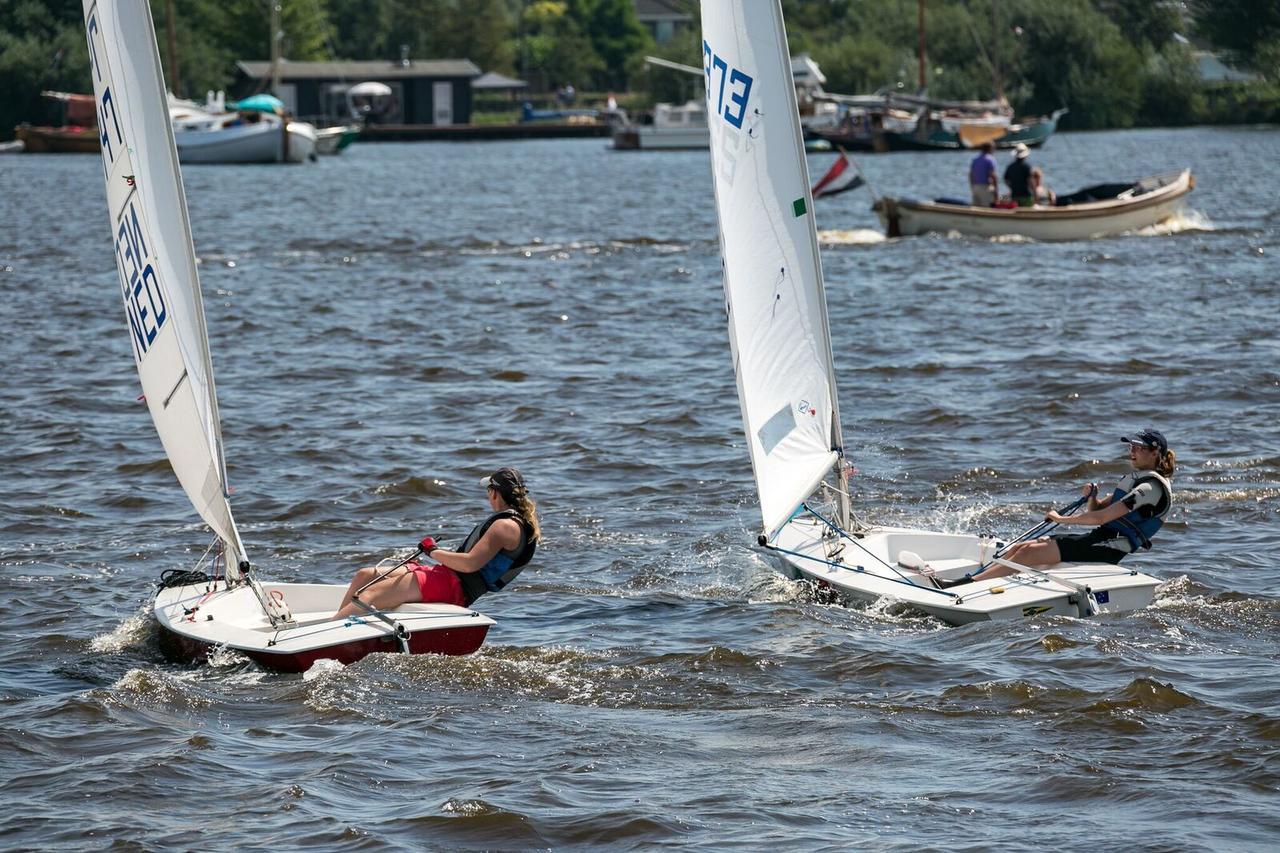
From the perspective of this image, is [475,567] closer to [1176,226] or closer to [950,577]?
[950,577]

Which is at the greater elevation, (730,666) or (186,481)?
(186,481)

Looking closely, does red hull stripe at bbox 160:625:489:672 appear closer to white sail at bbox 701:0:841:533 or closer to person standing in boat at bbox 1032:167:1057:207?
white sail at bbox 701:0:841:533

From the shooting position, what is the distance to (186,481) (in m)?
10.7

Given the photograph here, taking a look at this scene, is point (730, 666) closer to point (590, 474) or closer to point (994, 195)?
point (590, 474)

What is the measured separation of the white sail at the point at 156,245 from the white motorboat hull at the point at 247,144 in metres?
70.0

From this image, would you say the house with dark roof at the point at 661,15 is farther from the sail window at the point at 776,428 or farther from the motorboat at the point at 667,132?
the sail window at the point at 776,428

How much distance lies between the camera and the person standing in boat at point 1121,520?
437 inches

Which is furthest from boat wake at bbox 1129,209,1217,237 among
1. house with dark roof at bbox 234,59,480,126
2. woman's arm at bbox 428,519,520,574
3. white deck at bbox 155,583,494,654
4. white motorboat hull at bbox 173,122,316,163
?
house with dark roof at bbox 234,59,480,126

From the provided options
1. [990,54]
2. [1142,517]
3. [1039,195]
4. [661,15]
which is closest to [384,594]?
[1142,517]

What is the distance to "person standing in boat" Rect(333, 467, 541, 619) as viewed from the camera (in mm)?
10289

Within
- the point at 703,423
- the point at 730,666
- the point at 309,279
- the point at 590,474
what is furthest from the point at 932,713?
the point at 309,279

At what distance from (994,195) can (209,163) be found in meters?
54.0

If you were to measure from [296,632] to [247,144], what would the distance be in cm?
7171

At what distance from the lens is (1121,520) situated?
1121cm
